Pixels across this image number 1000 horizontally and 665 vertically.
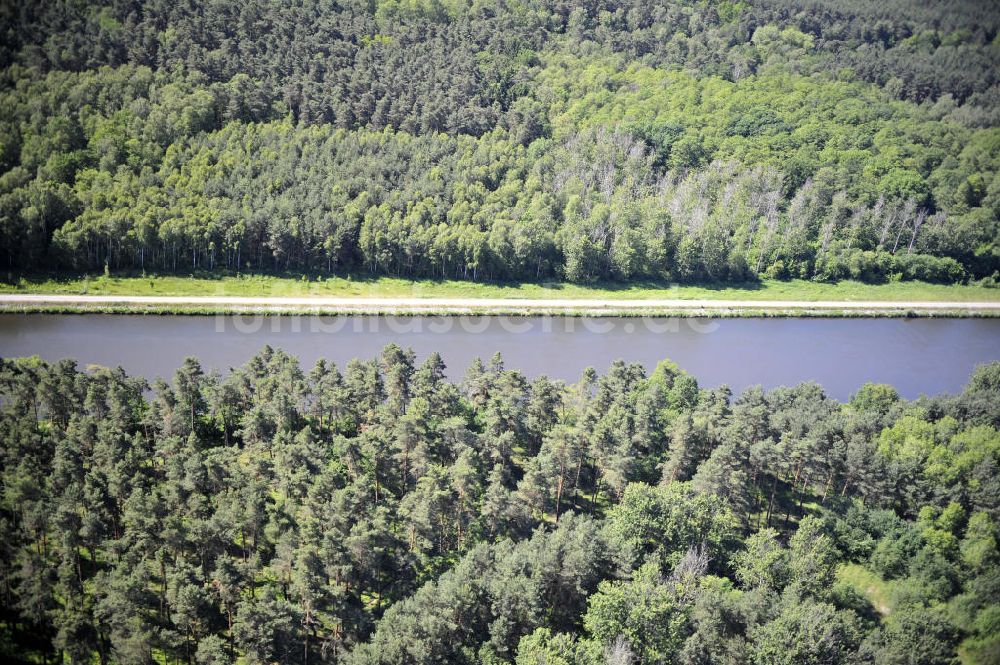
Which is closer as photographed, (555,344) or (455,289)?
(555,344)

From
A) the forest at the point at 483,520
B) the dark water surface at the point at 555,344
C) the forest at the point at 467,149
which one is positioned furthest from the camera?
the forest at the point at 467,149

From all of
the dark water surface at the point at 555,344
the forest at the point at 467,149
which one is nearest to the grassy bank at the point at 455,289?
the forest at the point at 467,149

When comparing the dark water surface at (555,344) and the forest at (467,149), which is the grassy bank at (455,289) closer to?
the forest at (467,149)

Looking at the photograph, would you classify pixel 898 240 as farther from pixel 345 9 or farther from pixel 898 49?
pixel 345 9

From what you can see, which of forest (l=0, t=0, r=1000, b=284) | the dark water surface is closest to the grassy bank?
forest (l=0, t=0, r=1000, b=284)

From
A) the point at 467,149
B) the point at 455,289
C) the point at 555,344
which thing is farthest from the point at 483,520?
the point at 467,149

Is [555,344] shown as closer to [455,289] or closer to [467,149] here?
[455,289]
